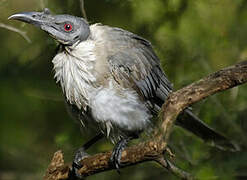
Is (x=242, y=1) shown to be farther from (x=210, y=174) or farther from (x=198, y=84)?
(x=198, y=84)

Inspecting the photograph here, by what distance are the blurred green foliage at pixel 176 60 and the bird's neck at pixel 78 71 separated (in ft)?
3.48

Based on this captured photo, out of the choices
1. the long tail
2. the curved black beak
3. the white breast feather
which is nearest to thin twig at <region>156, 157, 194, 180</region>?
the white breast feather

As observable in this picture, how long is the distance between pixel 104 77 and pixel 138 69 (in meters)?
0.48

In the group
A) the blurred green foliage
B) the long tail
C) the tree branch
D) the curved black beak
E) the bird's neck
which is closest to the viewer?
the tree branch

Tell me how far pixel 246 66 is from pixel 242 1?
2.72 m

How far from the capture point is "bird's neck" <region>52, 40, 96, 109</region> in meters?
4.76

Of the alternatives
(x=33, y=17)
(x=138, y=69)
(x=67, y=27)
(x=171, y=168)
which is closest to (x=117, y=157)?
(x=171, y=168)

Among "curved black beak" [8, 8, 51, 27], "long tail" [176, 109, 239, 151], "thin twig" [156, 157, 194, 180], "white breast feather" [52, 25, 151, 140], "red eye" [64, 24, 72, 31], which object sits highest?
"curved black beak" [8, 8, 51, 27]

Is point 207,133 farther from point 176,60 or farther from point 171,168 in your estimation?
point 171,168

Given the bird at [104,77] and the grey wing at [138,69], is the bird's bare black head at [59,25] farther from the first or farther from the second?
the grey wing at [138,69]

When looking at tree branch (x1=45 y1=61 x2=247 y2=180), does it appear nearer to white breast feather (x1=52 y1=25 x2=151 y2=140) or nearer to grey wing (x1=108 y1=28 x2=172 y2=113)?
white breast feather (x1=52 y1=25 x2=151 y2=140)

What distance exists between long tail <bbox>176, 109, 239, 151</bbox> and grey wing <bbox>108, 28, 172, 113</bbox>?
15.0 inches

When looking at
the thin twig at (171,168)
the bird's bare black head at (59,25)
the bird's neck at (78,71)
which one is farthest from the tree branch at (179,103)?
the bird's bare black head at (59,25)

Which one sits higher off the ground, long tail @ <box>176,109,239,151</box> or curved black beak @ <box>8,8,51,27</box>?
curved black beak @ <box>8,8,51,27</box>
